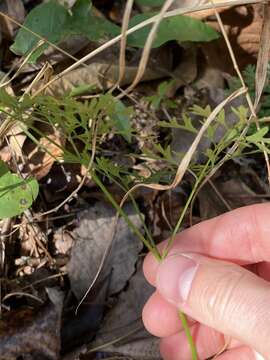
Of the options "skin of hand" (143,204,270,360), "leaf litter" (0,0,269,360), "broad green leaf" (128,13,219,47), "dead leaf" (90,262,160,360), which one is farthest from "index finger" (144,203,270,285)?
"broad green leaf" (128,13,219,47)

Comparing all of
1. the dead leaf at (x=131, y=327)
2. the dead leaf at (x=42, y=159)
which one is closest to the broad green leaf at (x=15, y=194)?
the dead leaf at (x=42, y=159)

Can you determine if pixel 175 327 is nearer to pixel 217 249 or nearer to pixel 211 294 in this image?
pixel 217 249

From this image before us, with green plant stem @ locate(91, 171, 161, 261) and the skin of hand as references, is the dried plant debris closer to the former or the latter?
the skin of hand

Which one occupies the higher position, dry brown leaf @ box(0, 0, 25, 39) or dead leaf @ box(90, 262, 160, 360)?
dry brown leaf @ box(0, 0, 25, 39)

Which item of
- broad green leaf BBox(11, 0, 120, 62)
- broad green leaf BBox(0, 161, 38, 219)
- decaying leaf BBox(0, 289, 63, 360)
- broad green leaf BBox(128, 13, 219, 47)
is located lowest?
decaying leaf BBox(0, 289, 63, 360)

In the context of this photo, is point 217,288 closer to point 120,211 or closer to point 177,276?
point 177,276

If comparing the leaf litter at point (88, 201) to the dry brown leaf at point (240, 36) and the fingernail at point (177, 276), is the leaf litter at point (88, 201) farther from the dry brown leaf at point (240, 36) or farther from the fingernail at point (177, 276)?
the fingernail at point (177, 276)
